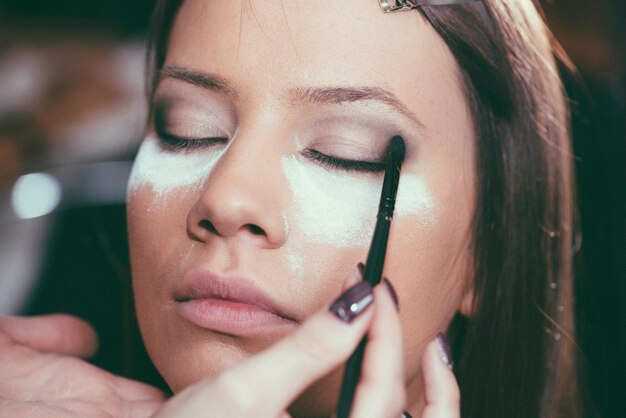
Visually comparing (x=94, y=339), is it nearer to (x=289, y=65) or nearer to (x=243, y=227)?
(x=243, y=227)

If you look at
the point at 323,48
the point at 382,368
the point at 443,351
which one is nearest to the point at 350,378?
the point at 382,368

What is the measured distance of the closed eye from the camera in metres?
0.81

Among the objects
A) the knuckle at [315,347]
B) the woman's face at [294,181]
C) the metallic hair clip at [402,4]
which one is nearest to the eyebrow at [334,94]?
the woman's face at [294,181]

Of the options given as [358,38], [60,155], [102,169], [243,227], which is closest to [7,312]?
[102,169]

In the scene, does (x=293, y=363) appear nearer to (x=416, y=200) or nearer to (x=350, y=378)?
(x=350, y=378)

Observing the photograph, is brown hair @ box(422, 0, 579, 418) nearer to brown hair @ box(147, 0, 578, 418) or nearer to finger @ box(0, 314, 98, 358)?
brown hair @ box(147, 0, 578, 418)

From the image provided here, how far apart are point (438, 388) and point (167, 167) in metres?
0.45

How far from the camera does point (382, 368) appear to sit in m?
0.62

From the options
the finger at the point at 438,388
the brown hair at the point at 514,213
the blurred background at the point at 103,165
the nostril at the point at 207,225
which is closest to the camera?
the finger at the point at 438,388

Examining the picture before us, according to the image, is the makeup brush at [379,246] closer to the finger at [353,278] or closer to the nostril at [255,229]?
the finger at [353,278]

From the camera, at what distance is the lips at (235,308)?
0.75m

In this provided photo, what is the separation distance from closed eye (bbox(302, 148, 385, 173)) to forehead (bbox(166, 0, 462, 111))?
0.08 m

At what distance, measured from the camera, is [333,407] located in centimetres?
82

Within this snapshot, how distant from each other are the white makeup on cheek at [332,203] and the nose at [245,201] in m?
0.02
